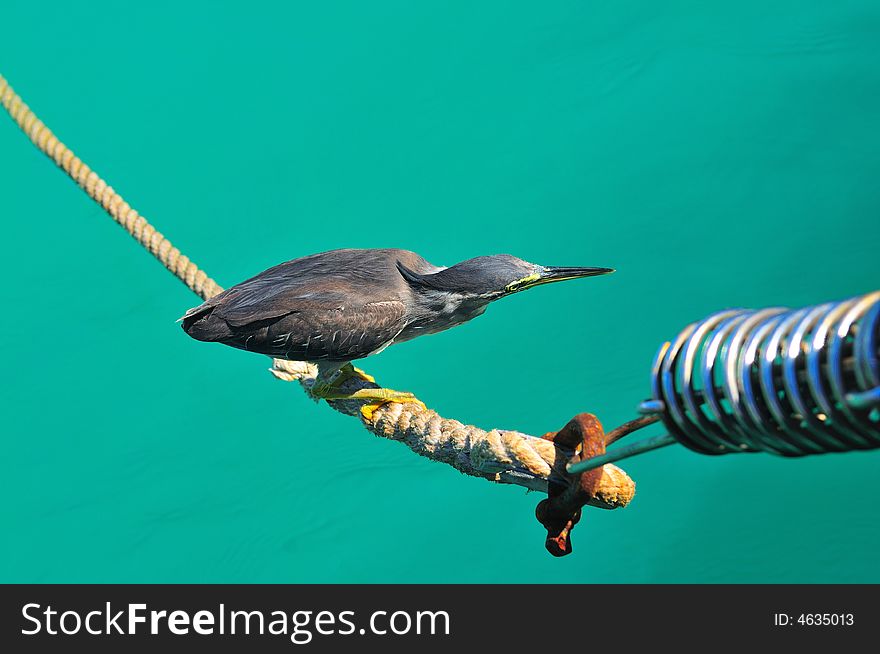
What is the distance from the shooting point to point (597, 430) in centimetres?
160

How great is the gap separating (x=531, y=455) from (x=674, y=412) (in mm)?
674

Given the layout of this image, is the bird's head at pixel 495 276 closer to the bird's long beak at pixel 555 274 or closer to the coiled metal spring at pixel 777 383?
the bird's long beak at pixel 555 274

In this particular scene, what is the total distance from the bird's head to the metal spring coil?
110 cm

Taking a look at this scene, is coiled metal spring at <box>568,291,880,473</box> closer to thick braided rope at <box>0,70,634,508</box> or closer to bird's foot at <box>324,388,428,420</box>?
thick braided rope at <box>0,70,634,508</box>

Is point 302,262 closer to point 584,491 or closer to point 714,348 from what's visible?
point 584,491

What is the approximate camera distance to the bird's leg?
2.49 metres

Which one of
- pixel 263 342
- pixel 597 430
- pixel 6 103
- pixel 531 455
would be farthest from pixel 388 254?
pixel 6 103

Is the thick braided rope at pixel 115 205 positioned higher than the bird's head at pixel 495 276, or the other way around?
the thick braided rope at pixel 115 205

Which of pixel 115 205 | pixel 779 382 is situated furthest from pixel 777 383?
pixel 115 205

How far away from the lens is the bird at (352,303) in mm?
2391

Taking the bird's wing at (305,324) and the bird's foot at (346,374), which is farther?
the bird's foot at (346,374)

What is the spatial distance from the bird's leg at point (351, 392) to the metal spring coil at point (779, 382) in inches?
49.2

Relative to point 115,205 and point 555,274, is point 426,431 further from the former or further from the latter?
point 115,205

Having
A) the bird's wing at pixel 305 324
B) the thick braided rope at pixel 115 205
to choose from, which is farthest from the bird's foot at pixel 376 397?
the thick braided rope at pixel 115 205
